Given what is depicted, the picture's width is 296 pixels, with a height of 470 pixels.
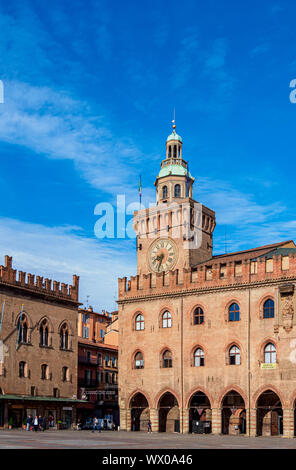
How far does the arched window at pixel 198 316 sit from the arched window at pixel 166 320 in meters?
2.62

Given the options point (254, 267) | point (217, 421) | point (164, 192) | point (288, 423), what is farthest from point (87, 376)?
point (288, 423)

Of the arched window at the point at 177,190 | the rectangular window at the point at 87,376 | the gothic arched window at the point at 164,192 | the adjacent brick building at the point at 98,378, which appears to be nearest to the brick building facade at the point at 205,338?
the arched window at the point at 177,190

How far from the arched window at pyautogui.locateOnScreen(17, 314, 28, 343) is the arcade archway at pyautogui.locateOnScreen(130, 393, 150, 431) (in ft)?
37.2

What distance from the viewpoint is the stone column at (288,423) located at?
4991 centimetres

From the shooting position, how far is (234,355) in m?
54.5

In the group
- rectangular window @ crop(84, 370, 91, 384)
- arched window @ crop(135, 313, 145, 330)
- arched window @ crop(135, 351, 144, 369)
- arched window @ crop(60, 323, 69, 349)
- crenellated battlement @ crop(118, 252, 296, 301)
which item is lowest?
rectangular window @ crop(84, 370, 91, 384)

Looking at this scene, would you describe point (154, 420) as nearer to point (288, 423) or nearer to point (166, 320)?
point (166, 320)

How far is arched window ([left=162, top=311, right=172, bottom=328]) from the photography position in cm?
5912

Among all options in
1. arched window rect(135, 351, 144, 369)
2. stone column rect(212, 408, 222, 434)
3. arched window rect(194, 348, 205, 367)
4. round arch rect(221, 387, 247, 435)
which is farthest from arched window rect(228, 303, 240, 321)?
arched window rect(135, 351, 144, 369)

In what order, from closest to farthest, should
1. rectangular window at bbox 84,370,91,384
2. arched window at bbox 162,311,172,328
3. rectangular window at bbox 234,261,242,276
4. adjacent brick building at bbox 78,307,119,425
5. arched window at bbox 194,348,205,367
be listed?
rectangular window at bbox 234,261,242,276, arched window at bbox 194,348,205,367, arched window at bbox 162,311,172,328, adjacent brick building at bbox 78,307,119,425, rectangular window at bbox 84,370,91,384

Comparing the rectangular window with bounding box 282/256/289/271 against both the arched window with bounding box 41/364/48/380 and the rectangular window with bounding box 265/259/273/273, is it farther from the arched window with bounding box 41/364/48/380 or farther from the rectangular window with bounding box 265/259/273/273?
the arched window with bounding box 41/364/48/380

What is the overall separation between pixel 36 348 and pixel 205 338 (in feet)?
50.8

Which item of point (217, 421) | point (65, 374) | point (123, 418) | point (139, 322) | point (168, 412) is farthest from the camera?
point (65, 374)

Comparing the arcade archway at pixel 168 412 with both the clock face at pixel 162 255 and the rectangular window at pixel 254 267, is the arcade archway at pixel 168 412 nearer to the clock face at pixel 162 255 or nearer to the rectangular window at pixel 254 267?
the clock face at pixel 162 255
